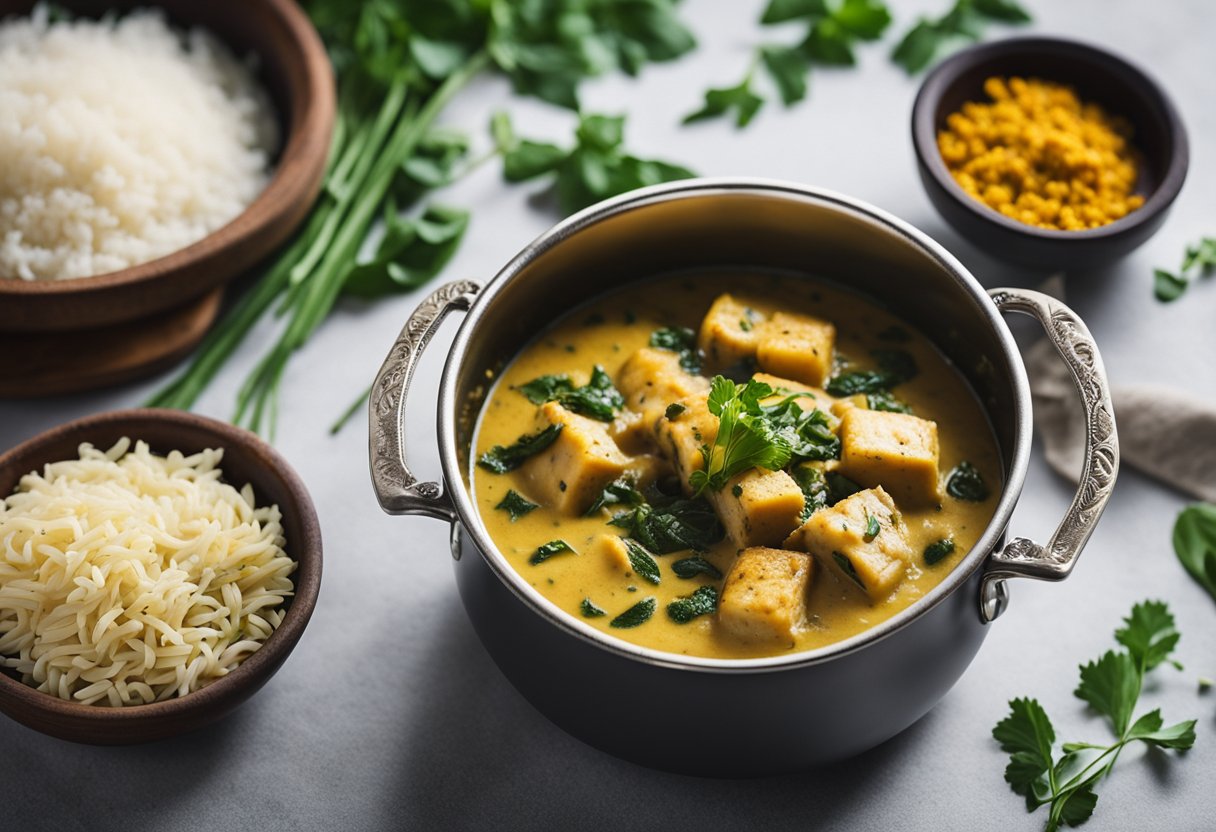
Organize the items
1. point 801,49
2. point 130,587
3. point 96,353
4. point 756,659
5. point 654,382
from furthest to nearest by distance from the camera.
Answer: point 801,49
point 96,353
point 654,382
point 130,587
point 756,659

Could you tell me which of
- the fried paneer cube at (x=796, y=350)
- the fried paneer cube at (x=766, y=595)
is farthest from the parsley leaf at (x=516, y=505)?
the fried paneer cube at (x=796, y=350)

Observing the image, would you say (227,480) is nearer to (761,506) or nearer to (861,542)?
(761,506)

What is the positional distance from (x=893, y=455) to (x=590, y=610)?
2.26 ft

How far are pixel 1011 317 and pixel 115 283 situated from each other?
234 cm

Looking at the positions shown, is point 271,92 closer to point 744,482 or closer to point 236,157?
point 236,157

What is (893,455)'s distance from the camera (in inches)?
99.3

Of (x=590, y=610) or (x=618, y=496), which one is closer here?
(x=590, y=610)

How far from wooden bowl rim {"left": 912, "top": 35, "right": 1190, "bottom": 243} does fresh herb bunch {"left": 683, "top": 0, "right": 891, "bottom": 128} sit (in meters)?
0.52

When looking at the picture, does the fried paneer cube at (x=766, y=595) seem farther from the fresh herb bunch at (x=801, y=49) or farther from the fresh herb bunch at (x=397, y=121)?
the fresh herb bunch at (x=801, y=49)

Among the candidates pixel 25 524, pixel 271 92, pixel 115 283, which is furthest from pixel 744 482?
pixel 271 92

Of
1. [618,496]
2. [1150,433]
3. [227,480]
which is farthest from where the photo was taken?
[1150,433]

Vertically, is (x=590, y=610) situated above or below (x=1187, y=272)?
below

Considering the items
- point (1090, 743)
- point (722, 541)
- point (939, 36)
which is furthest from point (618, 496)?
point (939, 36)

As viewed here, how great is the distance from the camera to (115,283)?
10.1ft
